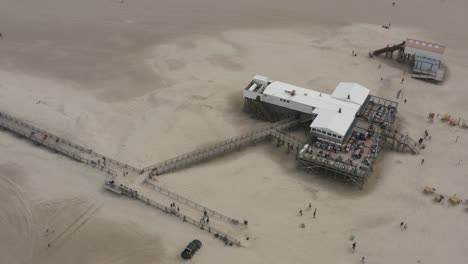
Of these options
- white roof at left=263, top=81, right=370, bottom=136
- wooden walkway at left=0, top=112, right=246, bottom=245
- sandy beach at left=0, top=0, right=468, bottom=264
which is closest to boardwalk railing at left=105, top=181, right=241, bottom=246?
wooden walkway at left=0, top=112, right=246, bottom=245

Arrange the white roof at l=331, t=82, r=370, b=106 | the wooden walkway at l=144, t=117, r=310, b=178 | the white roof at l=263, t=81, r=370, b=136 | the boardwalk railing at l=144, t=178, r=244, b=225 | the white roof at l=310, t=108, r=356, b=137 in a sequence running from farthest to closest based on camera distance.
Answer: the white roof at l=331, t=82, r=370, b=106
the white roof at l=263, t=81, r=370, b=136
the white roof at l=310, t=108, r=356, b=137
the wooden walkway at l=144, t=117, r=310, b=178
the boardwalk railing at l=144, t=178, r=244, b=225

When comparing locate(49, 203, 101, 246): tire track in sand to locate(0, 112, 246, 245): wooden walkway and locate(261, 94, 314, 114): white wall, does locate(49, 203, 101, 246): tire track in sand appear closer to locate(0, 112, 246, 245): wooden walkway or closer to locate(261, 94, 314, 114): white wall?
locate(0, 112, 246, 245): wooden walkway

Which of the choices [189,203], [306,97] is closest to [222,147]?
[189,203]

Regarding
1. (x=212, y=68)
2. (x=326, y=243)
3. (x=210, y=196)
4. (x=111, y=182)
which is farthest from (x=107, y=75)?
(x=326, y=243)

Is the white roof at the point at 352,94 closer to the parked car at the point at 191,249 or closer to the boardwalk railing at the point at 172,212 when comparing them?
the boardwalk railing at the point at 172,212

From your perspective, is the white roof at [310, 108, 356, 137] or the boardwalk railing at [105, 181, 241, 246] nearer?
the boardwalk railing at [105, 181, 241, 246]

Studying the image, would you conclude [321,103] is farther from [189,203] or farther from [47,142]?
[47,142]

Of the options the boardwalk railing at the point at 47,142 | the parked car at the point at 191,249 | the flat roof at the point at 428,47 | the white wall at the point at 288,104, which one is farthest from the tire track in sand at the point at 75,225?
the flat roof at the point at 428,47

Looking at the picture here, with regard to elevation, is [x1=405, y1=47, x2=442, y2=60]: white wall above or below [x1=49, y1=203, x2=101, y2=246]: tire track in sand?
above
